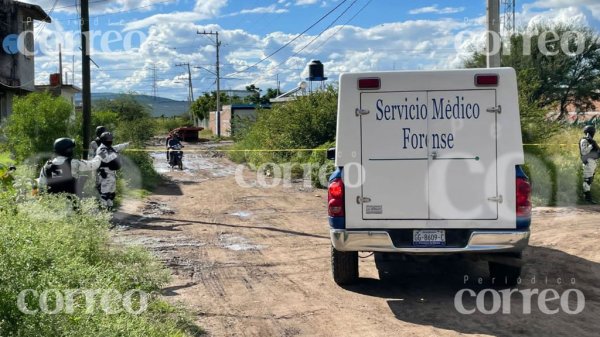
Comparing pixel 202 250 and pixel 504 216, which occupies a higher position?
pixel 504 216

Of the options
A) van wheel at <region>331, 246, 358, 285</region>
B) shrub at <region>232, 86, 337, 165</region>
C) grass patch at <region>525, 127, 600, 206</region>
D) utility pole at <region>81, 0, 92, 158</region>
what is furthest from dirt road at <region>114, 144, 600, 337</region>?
shrub at <region>232, 86, 337, 165</region>

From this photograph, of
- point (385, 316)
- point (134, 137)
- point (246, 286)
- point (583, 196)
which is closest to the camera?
point (385, 316)

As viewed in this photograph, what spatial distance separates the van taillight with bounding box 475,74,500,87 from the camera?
7.20 meters

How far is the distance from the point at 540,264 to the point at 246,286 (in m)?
4.09

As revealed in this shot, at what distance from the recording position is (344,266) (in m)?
7.72

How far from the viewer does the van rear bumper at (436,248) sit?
23.1 feet

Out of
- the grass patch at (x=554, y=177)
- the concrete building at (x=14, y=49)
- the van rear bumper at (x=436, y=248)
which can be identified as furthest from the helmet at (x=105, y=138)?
the concrete building at (x=14, y=49)

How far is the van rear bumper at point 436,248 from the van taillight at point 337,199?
20cm

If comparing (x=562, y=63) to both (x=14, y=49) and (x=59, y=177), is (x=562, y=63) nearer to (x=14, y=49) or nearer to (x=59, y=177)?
(x=14, y=49)

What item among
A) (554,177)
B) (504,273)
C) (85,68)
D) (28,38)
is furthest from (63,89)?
(504,273)

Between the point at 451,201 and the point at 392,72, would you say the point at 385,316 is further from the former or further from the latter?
the point at 392,72

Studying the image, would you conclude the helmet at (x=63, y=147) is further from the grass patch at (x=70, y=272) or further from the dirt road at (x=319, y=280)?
the grass patch at (x=70, y=272)

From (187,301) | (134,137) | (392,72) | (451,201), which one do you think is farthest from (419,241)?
(134,137)

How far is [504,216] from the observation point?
7.06 metres
